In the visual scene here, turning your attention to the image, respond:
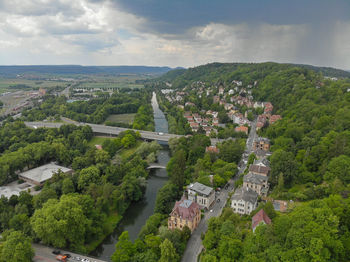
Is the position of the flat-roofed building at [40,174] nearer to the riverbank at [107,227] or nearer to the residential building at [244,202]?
the riverbank at [107,227]

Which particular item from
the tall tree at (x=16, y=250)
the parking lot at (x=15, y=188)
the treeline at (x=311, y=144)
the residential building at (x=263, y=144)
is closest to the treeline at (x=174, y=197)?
the treeline at (x=311, y=144)

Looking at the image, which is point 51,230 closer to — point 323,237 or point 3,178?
point 3,178

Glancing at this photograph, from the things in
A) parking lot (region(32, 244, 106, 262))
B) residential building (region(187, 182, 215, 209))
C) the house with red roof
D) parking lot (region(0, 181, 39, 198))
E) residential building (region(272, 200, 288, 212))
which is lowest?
parking lot (region(32, 244, 106, 262))

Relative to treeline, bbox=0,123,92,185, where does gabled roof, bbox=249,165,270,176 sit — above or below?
above

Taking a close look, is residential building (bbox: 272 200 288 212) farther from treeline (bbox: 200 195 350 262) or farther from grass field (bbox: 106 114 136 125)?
grass field (bbox: 106 114 136 125)

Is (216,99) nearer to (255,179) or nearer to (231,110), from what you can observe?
(231,110)

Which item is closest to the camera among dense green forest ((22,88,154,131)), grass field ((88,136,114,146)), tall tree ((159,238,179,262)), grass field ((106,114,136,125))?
tall tree ((159,238,179,262))

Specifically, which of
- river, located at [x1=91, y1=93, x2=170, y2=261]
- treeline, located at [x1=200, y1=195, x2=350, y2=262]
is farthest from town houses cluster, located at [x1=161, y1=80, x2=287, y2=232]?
river, located at [x1=91, y1=93, x2=170, y2=261]
